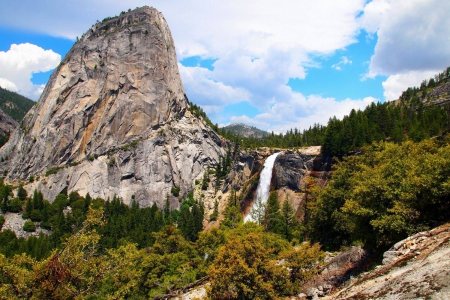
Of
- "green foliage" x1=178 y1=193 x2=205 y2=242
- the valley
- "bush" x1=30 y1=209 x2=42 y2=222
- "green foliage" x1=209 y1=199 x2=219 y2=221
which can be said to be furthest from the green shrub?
"green foliage" x1=209 y1=199 x2=219 y2=221

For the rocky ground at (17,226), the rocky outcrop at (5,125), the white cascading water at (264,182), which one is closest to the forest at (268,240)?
the rocky ground at (17,226)

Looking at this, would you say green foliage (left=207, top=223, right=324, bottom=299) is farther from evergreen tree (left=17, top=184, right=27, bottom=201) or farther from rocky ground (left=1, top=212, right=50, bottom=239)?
evergreen tree (left=17, top=184, right=27, bottom=201)

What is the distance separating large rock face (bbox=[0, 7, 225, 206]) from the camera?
110062mm

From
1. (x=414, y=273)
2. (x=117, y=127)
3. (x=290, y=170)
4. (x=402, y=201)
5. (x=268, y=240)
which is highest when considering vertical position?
(x=117, y=127)

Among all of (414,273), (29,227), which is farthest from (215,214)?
(414,273)

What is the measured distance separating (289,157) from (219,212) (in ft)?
108

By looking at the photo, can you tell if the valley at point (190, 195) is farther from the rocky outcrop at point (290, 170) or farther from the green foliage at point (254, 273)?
the rocky outcrop at point (290, 170)

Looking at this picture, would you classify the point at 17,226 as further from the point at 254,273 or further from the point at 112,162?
the point at 254,273

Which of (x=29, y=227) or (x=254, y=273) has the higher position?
(x=254, y=273)

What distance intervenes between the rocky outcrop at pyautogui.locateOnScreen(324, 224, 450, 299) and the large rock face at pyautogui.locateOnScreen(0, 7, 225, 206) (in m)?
99.9

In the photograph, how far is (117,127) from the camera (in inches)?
4624

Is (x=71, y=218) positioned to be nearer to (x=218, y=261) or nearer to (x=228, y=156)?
(x=228, y=156)

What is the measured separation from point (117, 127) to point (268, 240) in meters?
98.3

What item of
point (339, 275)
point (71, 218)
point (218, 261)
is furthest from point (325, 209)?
point (71, 218)
